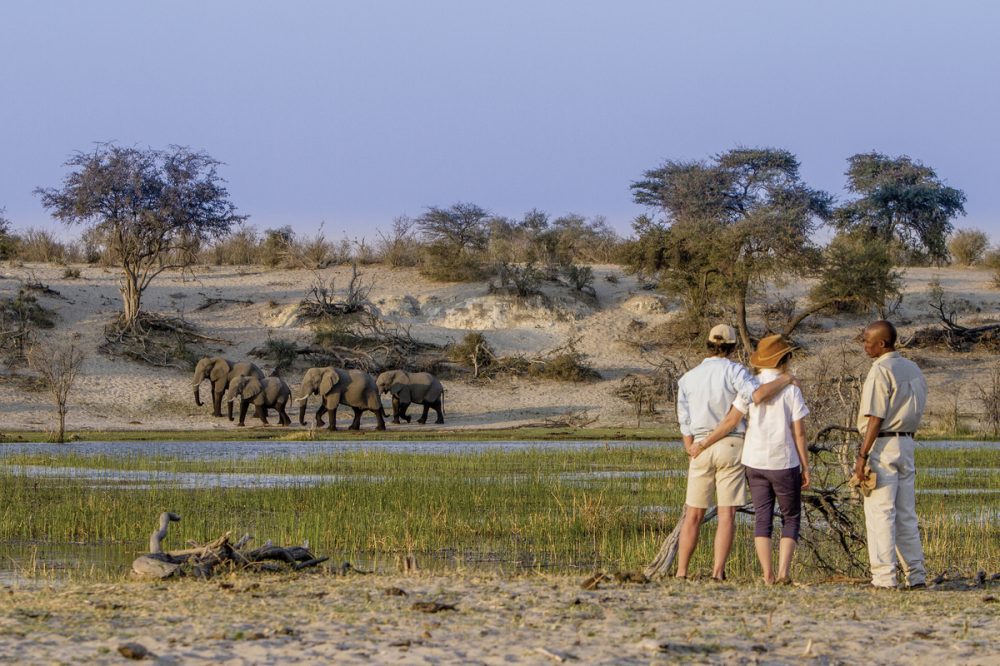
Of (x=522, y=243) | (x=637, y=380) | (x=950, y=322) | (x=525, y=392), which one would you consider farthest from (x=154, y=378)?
(x=950, y=322)

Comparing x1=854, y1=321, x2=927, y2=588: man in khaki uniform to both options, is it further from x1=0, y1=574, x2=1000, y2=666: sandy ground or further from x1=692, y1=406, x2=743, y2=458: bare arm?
x1=692, y1=406, x2=743, y2=458: bare arm

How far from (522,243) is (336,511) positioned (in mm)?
39195

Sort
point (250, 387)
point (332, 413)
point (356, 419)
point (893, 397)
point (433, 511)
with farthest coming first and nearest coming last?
point (356, 419) < point (332, 413) < point (250, 387) < point (433, 511) < point (893, 397)

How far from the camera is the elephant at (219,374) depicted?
107 feet

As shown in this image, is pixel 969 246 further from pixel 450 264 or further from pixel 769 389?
pixel 769 389

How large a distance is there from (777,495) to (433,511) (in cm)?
605

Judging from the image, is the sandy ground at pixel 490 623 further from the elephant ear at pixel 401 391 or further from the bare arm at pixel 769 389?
the elephant ear at pixel 401 391

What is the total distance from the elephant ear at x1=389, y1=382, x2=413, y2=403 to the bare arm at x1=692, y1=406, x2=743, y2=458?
25.8 meters

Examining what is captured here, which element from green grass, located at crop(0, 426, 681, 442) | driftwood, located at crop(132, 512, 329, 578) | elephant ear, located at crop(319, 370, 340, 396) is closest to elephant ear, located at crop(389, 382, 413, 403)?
green grass, located at crop(0, 426, 681, 442)

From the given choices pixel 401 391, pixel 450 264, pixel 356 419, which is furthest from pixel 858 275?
pixel 356 419

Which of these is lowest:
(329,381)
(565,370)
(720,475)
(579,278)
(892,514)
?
(892,514)

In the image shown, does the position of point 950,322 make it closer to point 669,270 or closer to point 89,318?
point 669,270

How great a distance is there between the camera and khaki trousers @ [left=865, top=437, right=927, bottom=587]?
8.50 meters

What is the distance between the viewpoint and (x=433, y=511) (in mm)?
14023
